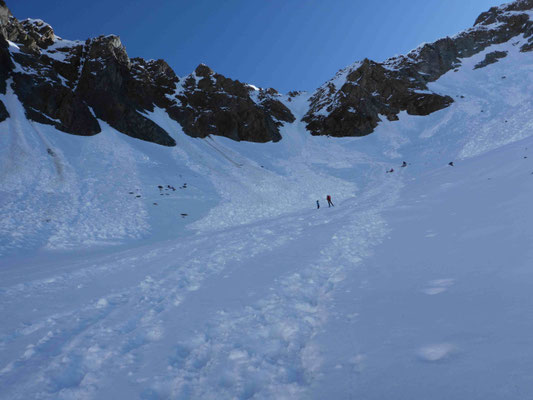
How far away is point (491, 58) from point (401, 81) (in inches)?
1151

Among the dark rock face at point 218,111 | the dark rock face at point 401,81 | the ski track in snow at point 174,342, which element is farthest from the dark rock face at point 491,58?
the ski track in snow at point 174,342

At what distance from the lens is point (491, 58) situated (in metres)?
78.9

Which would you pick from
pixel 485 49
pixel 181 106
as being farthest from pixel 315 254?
pixel 485 49

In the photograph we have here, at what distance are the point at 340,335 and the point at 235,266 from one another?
4.94m

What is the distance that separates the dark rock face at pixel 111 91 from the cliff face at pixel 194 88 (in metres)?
0.16

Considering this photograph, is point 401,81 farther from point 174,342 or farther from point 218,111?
point 174,342

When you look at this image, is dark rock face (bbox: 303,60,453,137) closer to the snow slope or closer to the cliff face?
the cliff face

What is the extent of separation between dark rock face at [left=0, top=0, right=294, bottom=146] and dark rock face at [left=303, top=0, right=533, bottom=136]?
15808 mm

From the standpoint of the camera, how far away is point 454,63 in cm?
8300

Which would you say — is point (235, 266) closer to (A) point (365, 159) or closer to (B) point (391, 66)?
(A) point (365, 159)

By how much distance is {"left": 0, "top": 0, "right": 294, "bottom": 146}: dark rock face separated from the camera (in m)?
39.7

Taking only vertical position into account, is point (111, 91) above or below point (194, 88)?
below

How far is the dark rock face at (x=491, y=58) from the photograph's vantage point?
78.0m

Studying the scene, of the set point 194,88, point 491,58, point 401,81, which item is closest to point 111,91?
point 194,88
